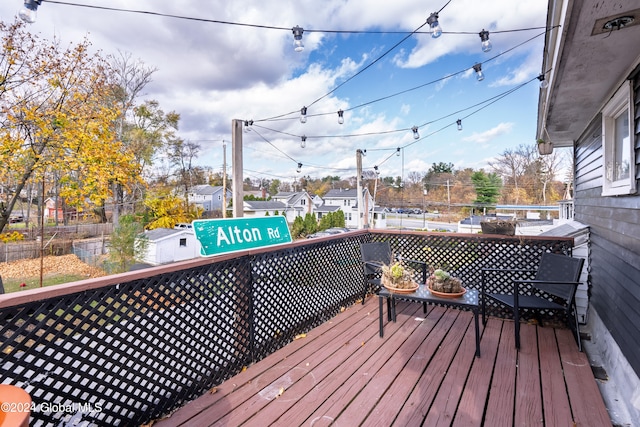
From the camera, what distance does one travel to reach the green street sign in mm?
2203

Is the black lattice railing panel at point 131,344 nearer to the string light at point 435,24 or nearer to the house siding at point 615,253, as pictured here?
the house siding at point 615,253

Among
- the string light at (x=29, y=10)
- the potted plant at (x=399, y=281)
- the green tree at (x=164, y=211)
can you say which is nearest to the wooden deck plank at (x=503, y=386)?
the potted plant at (x=399, y=281)

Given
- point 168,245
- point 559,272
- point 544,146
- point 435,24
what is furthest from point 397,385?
point 168,245

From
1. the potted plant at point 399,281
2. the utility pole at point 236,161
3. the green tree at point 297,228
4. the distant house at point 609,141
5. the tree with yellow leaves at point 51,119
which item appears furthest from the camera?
the green tree at point 297,228

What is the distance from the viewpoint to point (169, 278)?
1.96 m

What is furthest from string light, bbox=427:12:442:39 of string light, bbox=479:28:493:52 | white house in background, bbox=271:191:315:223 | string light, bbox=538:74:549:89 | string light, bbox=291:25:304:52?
white house in background, bbox=271:191:315:223

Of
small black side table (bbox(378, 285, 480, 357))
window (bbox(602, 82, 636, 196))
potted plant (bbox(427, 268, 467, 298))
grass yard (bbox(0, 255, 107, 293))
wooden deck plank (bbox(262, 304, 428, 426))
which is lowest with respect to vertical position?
grass yard (bbox(0, 255, 107, 293))

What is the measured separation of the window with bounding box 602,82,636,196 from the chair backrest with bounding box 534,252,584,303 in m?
0.72

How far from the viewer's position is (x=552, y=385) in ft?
6.93

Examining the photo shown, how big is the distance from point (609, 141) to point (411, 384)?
3.08 metres

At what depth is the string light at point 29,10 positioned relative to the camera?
8.84 feet

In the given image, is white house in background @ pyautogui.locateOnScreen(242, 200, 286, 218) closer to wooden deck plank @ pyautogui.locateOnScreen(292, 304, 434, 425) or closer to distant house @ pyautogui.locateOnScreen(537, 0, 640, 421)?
wooden deck plank @ pyautogui.locateOnScreen(292, 304, 434, 425)

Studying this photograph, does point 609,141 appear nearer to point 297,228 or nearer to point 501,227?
point 501,227

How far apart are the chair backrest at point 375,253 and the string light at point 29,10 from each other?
165 inches
